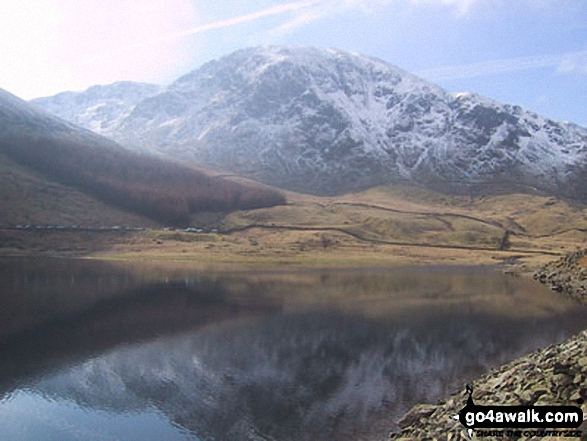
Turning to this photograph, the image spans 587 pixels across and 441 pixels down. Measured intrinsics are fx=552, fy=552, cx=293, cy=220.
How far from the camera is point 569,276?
14000 cm

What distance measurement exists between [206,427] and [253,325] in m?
42.8

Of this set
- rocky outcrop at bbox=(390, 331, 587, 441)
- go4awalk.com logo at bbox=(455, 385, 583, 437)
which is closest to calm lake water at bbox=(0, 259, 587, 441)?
rocky outcrop at bbox=(390, 331, 587, 441)

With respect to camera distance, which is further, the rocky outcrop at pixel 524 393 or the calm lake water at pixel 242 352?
the calm lake water at pixel 242 352

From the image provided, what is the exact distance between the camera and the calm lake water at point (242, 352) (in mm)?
48500

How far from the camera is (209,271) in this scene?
170 metres

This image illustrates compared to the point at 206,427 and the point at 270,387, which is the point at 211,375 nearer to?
the point at 270,387

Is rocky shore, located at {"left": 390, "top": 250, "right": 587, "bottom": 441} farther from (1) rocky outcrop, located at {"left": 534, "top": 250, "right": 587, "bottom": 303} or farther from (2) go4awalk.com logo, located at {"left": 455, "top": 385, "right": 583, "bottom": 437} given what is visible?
(1) rocky outcrop, located at {"left": 534, "top": 250, "right": 587, "bottom": 303}

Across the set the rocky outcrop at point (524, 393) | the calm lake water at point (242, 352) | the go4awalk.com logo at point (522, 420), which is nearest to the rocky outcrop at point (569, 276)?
the calm lake water at point (242, 352)

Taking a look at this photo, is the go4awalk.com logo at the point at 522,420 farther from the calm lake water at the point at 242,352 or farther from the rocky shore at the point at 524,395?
the calm lake water at the point at 242,352

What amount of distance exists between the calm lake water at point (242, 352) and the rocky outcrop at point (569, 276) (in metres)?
6.39

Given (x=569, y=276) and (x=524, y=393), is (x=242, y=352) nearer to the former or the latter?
(x=524, y=393)

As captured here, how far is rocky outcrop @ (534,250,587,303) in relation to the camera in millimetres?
125062

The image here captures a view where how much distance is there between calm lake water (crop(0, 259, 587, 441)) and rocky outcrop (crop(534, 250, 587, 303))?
6385 mm

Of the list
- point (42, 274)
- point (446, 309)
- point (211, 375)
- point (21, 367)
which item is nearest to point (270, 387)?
point (211, 375)
